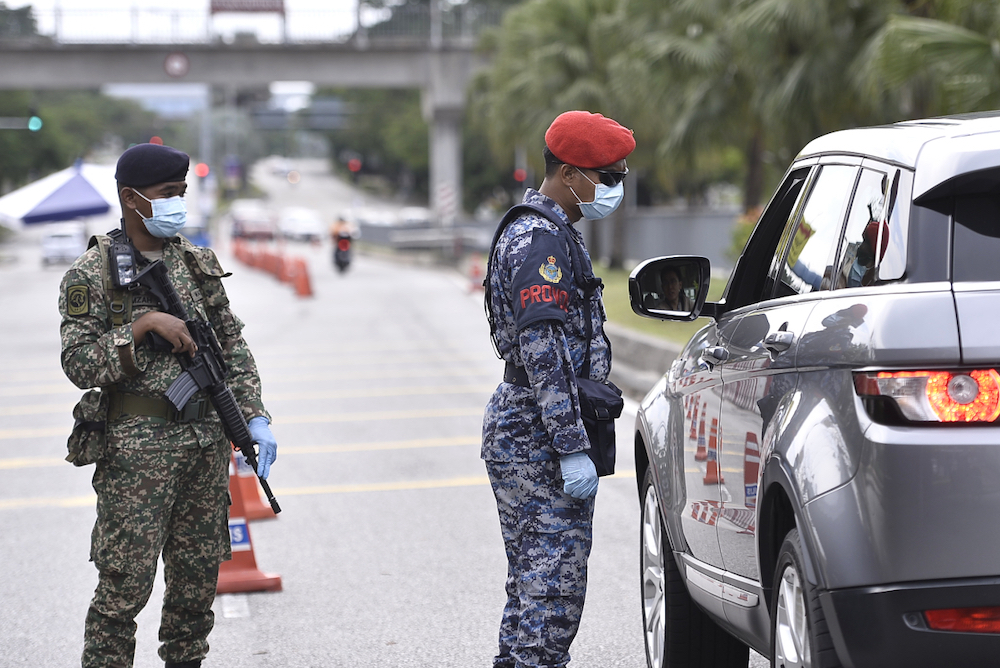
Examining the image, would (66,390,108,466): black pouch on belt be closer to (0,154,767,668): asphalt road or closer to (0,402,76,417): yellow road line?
(0,154,767,668): asphalt road

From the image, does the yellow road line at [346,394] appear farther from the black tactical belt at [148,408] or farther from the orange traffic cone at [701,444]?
the orange traffic cone at [701,444]

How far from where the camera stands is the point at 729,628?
4.02m

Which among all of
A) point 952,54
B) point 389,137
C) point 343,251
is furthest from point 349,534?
point 389,137

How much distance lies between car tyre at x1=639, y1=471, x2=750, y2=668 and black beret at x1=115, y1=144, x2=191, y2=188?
77.4 inches

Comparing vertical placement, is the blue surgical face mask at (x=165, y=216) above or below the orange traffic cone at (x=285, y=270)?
above

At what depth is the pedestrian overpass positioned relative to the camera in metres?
49.1

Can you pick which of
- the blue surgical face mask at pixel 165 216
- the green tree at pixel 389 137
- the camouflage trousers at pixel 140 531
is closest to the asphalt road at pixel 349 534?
the camouflage trousers at pixel 140 531

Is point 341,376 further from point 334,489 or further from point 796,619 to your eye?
point 796,619

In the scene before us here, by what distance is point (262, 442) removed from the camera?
4.62 meters

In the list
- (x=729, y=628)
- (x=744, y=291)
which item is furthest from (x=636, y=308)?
(x=729, y=628)

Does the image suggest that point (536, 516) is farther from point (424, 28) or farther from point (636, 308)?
point (424, 28)

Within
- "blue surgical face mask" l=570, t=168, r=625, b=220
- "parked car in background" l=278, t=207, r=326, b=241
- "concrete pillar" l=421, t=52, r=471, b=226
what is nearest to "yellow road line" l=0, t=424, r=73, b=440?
"blue surgical face mask" l=570, t=168, r=625, b=220

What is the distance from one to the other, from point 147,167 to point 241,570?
2780 mm

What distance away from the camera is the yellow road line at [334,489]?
9000 mm
